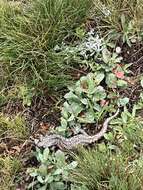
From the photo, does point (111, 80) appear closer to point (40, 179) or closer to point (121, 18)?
point (121, 18)

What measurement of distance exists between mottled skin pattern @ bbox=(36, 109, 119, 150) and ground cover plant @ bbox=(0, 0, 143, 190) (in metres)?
0.03

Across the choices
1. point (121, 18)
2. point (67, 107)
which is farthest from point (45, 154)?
point (121, 18)

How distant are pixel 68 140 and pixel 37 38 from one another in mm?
705

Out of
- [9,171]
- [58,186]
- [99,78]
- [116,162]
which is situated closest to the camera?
[116,162]

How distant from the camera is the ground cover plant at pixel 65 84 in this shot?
2.89 metres

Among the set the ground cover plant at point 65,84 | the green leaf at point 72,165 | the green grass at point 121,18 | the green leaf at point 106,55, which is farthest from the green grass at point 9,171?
the green grass at point 121,18

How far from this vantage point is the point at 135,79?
3211mm

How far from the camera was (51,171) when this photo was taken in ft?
9.36

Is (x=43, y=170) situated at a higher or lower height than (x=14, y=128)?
lower

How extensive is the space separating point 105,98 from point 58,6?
26.6 inches

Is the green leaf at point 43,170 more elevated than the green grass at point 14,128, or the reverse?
the green grass at point 14,128

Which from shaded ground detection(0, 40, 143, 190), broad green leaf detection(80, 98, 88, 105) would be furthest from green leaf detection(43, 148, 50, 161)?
broad green leaf detection(80, 98, 88, 105)

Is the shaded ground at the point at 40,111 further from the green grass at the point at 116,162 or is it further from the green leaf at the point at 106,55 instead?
the green grass at the point at 116,162

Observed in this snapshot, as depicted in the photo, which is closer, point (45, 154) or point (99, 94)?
point (45, 154)
